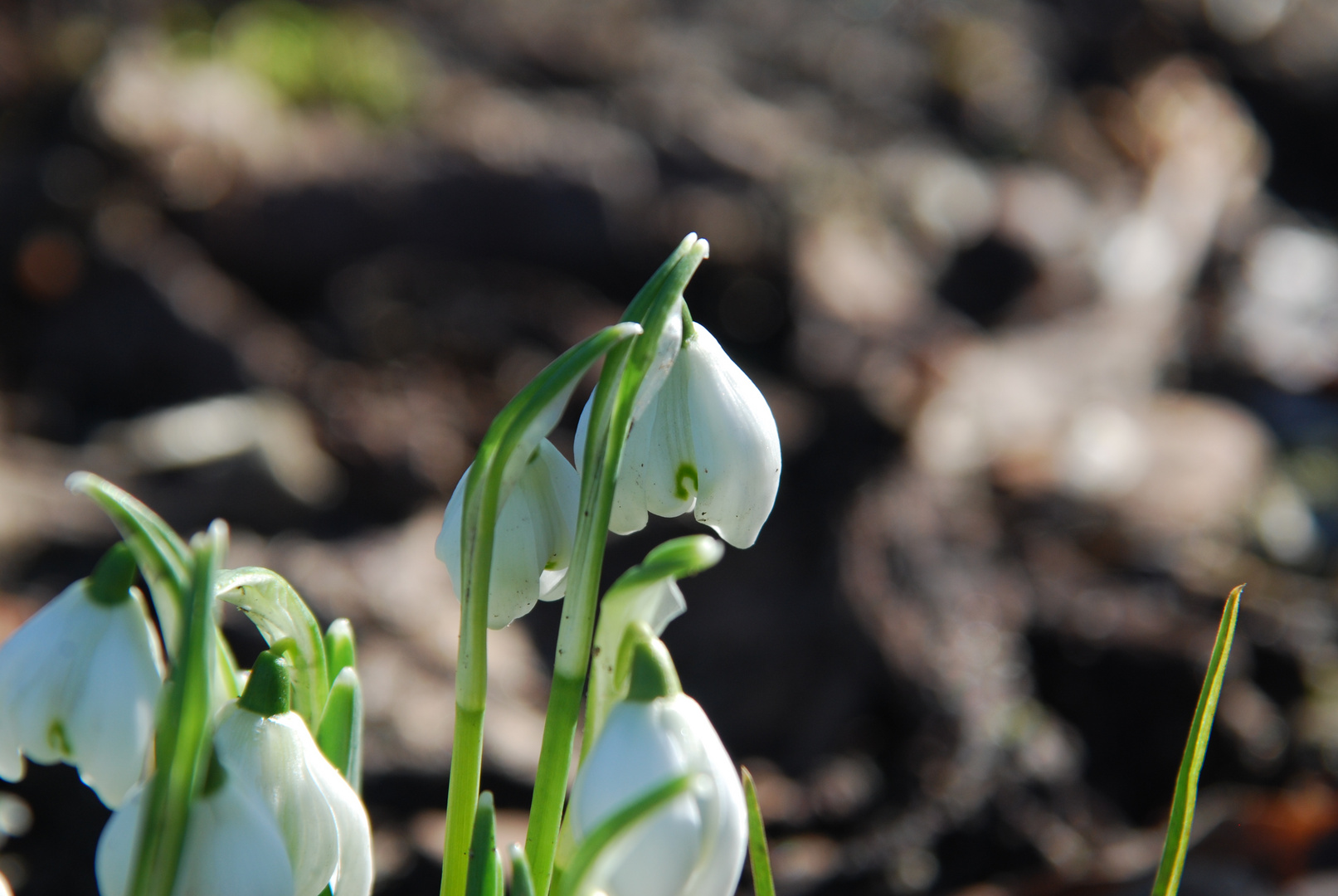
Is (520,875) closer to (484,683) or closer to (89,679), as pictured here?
(484,683)

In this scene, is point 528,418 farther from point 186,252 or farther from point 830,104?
point 830,104

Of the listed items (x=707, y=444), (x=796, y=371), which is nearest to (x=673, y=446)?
(x=707, y=444)

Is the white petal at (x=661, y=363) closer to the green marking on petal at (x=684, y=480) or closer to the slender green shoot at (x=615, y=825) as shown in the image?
the green marking on petal at (x=684, y=480)

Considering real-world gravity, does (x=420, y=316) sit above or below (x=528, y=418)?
below

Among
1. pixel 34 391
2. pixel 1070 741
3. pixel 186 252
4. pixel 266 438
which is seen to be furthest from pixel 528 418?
pixel 186 252

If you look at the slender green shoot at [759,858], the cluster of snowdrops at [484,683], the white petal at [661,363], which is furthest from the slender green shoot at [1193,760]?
the white petal at [661,363]

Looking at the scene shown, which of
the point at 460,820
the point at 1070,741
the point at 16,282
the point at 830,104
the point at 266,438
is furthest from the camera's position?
the point at 830,104

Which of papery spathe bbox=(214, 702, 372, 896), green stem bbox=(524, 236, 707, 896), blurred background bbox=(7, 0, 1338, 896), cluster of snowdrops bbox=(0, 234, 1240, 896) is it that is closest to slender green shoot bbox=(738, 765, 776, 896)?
cluster of snowdrops bbox=(0, 234, 1240, 896)
